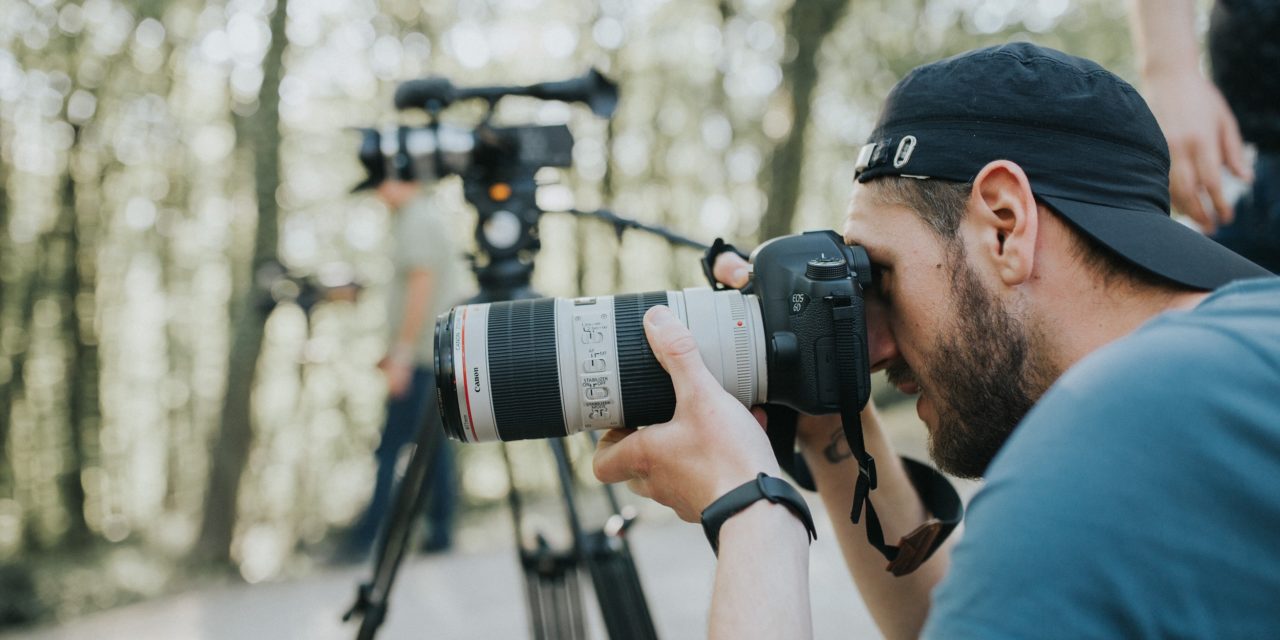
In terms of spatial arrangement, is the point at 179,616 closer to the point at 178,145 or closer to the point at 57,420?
the point at 57,420

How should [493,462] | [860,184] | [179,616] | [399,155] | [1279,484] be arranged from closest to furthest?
[1279,484] < [860,184] < [399,155] < [179,616] < [493,462]

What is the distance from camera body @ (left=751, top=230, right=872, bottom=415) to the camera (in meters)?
1.26

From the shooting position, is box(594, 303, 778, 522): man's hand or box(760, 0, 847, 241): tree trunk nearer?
box(594, 303, 778, 522): man's hand

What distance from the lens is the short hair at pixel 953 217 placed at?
3.53 ft

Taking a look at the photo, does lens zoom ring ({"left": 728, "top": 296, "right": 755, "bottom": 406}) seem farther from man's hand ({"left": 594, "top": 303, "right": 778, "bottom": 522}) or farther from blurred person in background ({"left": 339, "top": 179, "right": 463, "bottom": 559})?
blurred person in background ({"left": 339, "top": 179, "right": 463, "bottom": 559})

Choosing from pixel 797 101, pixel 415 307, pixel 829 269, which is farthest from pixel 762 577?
pixel 797 101

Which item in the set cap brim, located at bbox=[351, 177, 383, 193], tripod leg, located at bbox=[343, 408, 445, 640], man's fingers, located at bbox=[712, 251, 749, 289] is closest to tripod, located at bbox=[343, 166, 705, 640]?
tripod leg, located at bbox=[343, 408, 445, 640]

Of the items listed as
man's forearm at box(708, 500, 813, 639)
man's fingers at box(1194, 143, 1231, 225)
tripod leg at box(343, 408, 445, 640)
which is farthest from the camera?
tripod leg at box(343, 408, 445, 640)

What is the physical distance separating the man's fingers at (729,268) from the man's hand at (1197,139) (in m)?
0.87

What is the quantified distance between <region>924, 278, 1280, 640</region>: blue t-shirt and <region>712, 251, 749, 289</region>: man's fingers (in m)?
0.86

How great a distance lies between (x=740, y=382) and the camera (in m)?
1.32

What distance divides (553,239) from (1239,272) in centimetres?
1330

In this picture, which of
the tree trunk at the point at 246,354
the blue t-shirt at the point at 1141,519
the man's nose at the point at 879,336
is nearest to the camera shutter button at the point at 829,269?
the man's nose at the point at 879,336

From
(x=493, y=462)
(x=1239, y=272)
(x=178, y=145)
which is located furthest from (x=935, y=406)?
(x=493, y=462)
